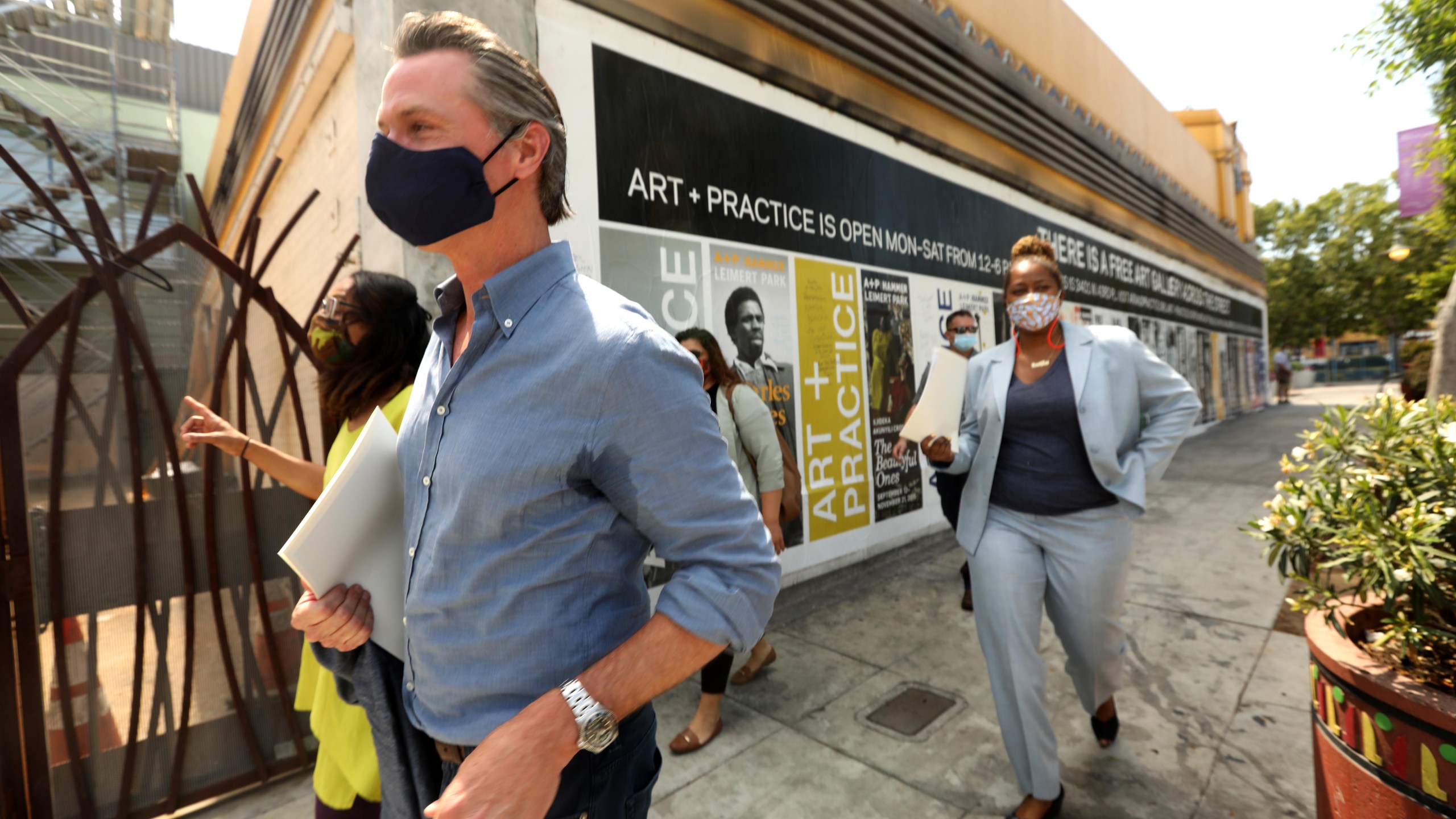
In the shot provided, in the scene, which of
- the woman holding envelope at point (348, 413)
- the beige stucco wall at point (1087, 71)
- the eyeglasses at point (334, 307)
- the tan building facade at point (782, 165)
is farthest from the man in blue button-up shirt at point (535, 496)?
the beige stucco wall at point (1087, 71)

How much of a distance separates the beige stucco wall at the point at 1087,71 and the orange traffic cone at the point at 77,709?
782 centimetres

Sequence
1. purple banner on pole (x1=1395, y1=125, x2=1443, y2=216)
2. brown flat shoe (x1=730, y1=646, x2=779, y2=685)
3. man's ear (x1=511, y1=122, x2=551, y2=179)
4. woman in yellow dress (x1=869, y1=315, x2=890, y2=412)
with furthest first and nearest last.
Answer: purple banner on pole (x1=1395, y1=125, x2=1443, y2=216)
woman in yellow dress (x1=869, y1=315, x2=890, y2=412)
brown flat shoe (x1=730, y1=646, x2=779, y2=685)
man's ear (x1=511, y1=122, x2=551, y2=179)

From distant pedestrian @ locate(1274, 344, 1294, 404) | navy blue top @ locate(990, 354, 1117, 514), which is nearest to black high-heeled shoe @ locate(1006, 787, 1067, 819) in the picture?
navy blue top @ locate(990, 354, 1117, 514)

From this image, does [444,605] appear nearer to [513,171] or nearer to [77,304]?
[513,171]

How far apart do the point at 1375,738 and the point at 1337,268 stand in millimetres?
34306

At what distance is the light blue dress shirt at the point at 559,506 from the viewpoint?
0.89 meters

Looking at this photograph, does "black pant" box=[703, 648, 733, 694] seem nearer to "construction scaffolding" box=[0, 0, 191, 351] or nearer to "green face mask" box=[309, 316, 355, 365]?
"green face mask" box=[309, 316, 355, 365]

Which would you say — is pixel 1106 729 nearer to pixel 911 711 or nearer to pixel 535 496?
pixel 911 711

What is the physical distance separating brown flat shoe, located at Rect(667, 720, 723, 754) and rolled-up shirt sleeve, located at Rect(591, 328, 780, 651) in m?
2.23

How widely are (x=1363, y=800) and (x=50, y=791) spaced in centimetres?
403

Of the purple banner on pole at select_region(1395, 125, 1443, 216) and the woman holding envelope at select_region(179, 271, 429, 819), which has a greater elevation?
the purple banner on pole at select_region(1395, 125, 1443, 216)

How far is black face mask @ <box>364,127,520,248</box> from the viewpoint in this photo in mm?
1063

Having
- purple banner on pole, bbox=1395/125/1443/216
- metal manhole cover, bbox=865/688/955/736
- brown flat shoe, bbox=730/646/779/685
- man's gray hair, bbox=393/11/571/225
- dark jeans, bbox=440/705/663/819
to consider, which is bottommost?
metal manhole cover, bbox=865/688/955/736

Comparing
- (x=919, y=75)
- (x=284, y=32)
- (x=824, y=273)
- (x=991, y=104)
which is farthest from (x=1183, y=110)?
(x=284, y=32)
